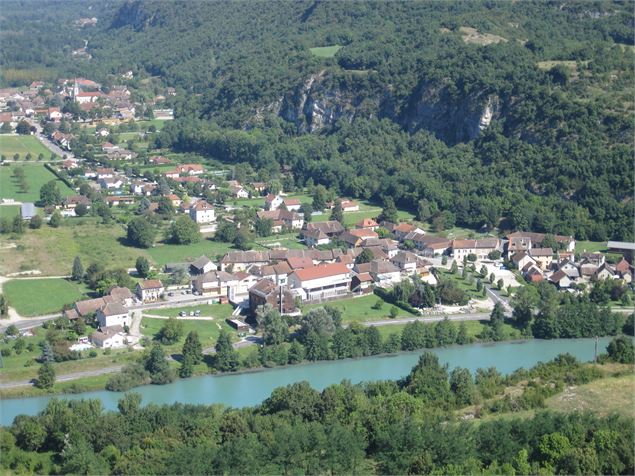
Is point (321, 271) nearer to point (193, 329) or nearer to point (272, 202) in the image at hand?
point (193, 329)

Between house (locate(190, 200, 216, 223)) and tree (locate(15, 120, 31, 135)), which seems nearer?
house (locate(190, 200, 216, 223))

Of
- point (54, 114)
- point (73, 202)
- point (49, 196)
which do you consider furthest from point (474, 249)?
point (54, 114)

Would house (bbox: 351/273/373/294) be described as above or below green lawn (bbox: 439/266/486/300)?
above

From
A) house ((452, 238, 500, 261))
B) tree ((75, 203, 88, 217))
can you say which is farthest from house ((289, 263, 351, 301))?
tree ((75, 203, 88, 217))

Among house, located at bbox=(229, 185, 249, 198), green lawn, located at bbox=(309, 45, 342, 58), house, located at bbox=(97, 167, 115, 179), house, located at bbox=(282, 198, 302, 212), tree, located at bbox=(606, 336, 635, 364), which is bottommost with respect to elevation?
house, located at bbox=(229, 185, 249, 198)

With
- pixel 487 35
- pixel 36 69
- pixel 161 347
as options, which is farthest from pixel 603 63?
pixel 36 69

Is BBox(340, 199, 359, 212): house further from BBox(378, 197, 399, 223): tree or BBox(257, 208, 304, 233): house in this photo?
BBox(257, 208, 304, 233): house

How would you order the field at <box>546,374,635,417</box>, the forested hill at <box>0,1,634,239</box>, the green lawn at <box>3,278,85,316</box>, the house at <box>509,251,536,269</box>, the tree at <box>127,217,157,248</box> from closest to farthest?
1. the field at <box>546,374,635,417</box>
2. the green lawn at <box>3,278,85,316</box>
3. the house at <box>509,251,536,269</box>
4. the tree at <box>127,217,157,248</box>
5. the forested hill at <box>0,1,634,239</box>

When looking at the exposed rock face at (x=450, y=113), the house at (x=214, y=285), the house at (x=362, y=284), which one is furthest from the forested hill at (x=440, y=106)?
the house at (x=214, y=285)

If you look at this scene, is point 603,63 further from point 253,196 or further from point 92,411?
point 92,411
